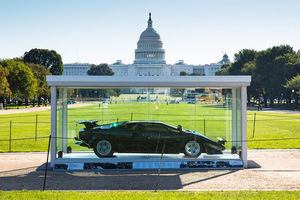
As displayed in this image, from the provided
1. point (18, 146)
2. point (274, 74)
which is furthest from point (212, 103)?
point (274, 74)

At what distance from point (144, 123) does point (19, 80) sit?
67091mm

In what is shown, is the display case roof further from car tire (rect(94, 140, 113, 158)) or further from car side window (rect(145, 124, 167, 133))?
car tire (rect(94, 140, 113, 158))

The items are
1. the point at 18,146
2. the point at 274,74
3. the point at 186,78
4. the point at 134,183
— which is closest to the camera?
the point at 134,183

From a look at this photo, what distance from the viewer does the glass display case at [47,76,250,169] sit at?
1586 cm

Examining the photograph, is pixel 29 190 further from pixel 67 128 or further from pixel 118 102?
pixel 118 102

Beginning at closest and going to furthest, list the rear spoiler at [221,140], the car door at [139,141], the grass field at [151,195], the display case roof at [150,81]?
the grass field at [151,195], the display case roof at [150,81], the car door at [139,141], the rear spoiler at [221,140]

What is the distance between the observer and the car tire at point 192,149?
1612cm

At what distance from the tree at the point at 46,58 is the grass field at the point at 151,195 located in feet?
386

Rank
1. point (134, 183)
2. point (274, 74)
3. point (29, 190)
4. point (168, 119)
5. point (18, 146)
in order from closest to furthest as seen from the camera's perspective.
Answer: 1. point (29, 190)
2. point (134, 183)
3. point (168, 119)
4. point (18, 146)
5. point (274, 74)

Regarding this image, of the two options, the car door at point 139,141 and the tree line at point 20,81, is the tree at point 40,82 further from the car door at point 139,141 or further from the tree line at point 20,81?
the car door at point 139,141

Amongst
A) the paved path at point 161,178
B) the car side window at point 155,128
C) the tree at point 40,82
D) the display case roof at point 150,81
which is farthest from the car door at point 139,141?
the tree at point 40,82

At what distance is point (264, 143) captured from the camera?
23.8m

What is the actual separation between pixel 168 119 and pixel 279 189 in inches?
243

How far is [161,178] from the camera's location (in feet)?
45.3
